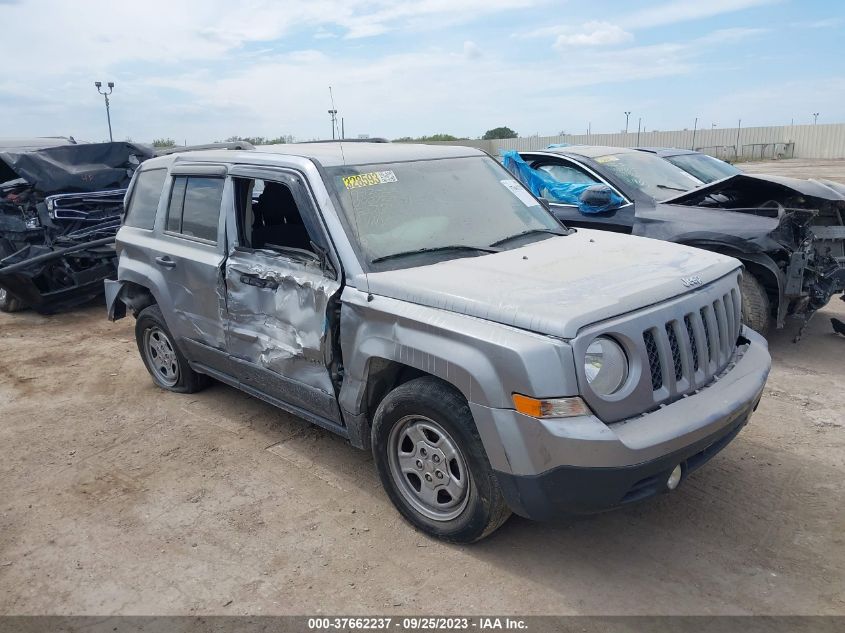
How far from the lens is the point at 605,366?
9.71 ft

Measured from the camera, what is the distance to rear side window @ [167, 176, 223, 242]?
4715mm

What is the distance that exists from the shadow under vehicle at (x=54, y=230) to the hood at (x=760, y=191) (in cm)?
673

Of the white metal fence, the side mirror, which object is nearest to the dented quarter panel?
the side mirror

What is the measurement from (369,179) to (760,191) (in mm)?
4339

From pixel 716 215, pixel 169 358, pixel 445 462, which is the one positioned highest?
pixel 716 215

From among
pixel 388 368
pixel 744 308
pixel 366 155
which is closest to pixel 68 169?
pixel 366 155

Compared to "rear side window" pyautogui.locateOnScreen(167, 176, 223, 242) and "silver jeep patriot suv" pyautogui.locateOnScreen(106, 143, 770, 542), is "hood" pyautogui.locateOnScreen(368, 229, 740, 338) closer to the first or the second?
"silver jeep patriot suv" pyautogui.locateOnScreen(106, 143, 770, 542)

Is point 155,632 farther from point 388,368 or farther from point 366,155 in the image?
point 366,155

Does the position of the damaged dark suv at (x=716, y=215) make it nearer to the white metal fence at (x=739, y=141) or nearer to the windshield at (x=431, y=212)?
the windshield at (x=431, y=212)

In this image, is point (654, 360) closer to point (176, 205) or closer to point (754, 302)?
point (754, 302)

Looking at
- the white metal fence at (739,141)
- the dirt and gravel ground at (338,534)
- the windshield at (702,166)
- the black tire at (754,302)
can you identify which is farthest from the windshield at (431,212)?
the white metal fence at (739,141)

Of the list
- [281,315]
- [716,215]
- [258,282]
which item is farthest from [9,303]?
[716,215]

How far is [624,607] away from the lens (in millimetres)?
2994

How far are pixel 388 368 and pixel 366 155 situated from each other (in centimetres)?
147
